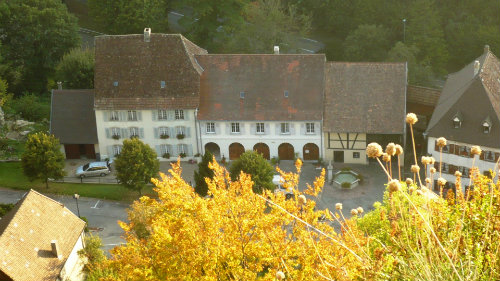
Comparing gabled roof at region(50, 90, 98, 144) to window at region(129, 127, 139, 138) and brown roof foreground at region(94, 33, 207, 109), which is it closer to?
brown roof foreground at region(94, 33, 207, 109)

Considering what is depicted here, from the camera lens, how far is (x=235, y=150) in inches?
2265

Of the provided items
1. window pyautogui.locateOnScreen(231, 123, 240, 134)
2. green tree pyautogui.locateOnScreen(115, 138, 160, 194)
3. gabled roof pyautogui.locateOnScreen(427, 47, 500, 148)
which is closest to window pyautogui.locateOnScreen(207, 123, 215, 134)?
window pyautogui.locateOnScreen(231, 123, 240, 134)

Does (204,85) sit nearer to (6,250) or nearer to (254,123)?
(254,123)

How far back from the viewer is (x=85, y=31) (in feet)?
287

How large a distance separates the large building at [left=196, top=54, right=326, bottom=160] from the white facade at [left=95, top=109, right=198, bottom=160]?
1435 mm

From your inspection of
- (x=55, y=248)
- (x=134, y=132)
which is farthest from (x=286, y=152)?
(x=55, y=248)

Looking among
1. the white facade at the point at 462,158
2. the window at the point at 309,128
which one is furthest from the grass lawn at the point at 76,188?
the white facade at the point at 462,158

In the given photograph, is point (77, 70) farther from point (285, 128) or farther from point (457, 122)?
point (457, 122)

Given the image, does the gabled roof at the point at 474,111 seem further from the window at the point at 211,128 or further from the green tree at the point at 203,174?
the window at the point at 211,128

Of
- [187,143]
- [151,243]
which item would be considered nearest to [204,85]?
[187,143]

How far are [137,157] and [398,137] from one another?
21.6 m

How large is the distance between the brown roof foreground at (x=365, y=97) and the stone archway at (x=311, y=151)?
8.00 feet

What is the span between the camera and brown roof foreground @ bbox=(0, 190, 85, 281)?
1415 inches

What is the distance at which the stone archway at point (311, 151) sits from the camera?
5622 cm
